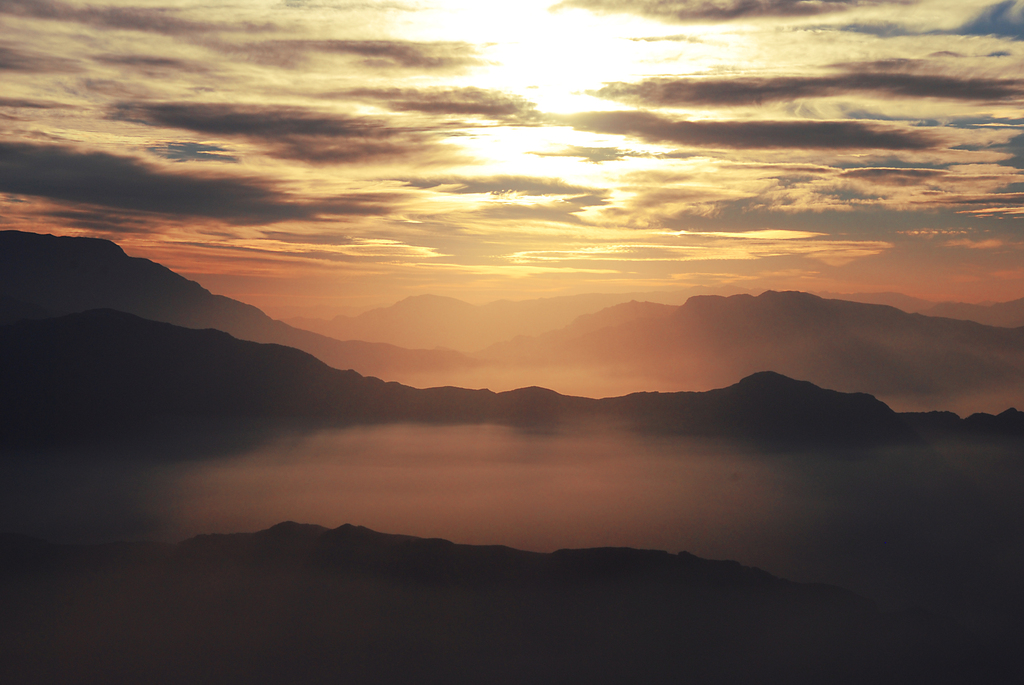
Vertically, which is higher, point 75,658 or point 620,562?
point 620,562

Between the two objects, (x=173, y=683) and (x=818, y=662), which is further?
(x=818, y=662)

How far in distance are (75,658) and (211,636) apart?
2814cm

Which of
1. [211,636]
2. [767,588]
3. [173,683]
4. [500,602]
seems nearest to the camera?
[173,683]

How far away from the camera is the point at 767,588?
196250 mm

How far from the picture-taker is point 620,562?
200 metres

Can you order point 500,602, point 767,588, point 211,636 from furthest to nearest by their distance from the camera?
point 767,588 → point 500,602 → point 211,636

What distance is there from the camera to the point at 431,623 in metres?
174

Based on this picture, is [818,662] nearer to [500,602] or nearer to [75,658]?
[500,602]

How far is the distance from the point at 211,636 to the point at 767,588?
14998cm

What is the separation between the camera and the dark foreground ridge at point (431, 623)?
527 ft

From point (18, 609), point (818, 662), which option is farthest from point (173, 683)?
point (818, 662)

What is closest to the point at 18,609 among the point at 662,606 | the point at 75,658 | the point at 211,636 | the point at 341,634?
the point at 75,658

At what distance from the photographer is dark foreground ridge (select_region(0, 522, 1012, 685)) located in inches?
6324

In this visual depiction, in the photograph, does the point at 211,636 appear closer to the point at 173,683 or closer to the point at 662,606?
the point at 173,683
